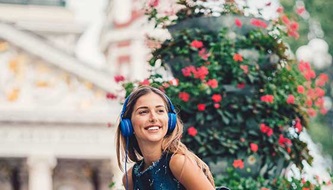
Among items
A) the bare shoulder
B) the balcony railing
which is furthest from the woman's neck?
the balcony railing

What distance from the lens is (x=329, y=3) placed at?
1676 inches

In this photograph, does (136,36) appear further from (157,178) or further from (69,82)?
(157,178)

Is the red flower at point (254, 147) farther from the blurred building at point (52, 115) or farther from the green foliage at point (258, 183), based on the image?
the blurred building at point (52, 115)

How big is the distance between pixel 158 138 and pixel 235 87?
3568mm

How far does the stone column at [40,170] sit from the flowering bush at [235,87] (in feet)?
93.6

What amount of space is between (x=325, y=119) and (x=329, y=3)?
148 inches

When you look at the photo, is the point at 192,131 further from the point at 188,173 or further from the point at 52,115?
the point at 52,115

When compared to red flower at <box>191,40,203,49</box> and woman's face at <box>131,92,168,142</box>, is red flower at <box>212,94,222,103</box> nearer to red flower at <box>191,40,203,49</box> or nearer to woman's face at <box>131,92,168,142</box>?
red flower at <box>191,40,203,49</box>

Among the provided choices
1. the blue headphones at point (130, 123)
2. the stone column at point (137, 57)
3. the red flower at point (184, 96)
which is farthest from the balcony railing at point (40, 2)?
the blue headphones at point (130, 123)

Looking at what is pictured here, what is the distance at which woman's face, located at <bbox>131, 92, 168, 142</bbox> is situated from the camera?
5691 millimetres

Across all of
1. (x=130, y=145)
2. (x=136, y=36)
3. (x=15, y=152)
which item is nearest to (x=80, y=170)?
(x=15, y=152)

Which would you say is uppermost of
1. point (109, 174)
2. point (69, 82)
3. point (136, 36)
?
point (136, 36)

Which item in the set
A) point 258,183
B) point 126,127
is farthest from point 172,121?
point 258,183

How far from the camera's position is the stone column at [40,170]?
3803cm
